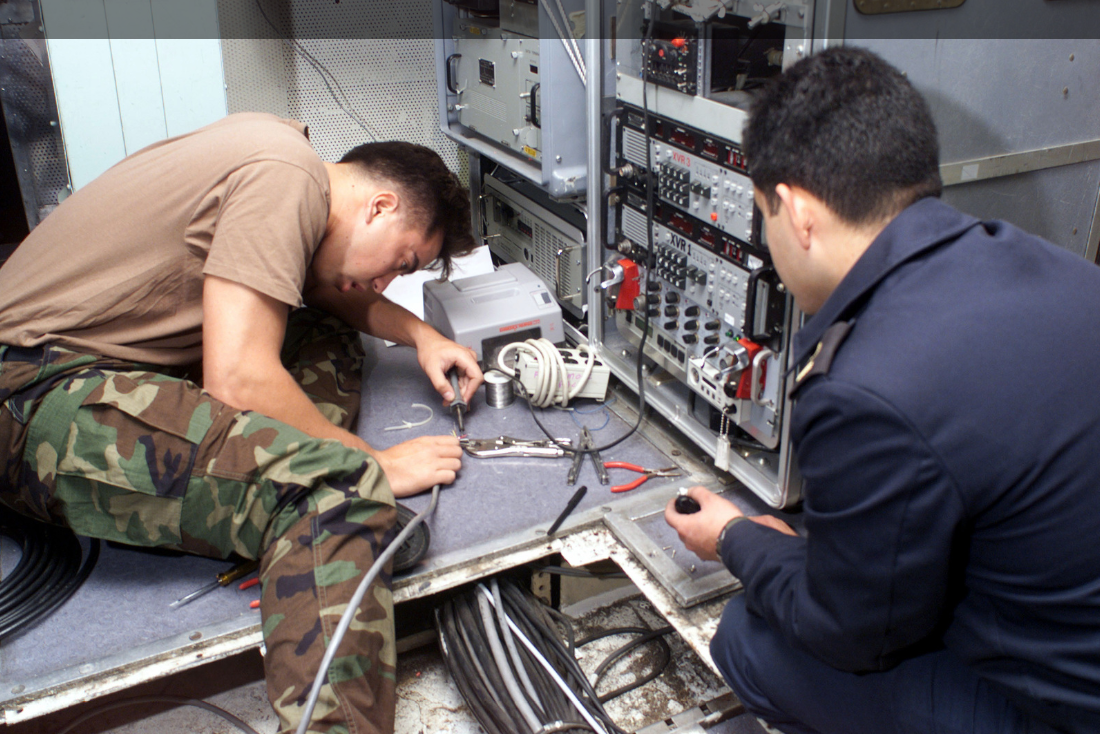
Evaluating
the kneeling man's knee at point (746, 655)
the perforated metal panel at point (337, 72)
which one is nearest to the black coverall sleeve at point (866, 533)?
the kneeling man's knee at point (746, 655)

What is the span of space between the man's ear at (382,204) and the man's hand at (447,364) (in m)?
0.45

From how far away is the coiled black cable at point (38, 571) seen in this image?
1565 mm

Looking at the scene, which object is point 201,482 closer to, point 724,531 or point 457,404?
point 457,404

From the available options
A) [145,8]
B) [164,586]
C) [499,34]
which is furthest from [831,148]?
[145,8]

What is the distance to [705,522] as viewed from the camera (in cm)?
147

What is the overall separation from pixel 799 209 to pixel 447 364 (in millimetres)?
1221

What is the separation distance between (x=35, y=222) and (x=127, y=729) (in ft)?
5.34

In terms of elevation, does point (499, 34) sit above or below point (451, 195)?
above

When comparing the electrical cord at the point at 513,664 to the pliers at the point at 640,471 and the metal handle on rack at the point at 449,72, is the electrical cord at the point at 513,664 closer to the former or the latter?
the pliers at the point at 640,471

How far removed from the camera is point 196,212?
1645 mm

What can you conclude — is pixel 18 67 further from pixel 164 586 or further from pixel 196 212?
pixel 164 586

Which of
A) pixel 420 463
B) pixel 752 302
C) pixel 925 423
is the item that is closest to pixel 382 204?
pixel 420 463

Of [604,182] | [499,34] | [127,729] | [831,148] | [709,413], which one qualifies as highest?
[499,34]

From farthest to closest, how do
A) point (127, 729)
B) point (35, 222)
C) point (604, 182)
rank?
1. point (35, 222)
2. point (604, 182)
3. point (127, 729)
